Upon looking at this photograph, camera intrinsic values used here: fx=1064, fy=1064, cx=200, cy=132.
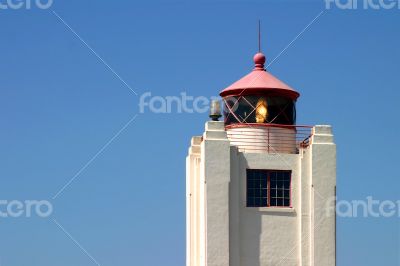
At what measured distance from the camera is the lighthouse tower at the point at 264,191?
119 ft

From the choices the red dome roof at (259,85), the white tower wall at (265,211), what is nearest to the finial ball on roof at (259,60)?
the red dome roof at (259,85)

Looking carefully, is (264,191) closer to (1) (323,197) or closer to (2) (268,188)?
(2) (268,188)

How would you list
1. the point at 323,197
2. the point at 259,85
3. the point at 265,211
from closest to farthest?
1. the point at 265,211
2. the point at 323,197
3. the point at 259,85

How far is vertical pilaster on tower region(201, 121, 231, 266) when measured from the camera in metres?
36.2

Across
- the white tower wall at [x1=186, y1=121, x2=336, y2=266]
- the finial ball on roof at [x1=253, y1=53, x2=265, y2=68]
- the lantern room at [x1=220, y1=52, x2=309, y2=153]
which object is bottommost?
the white tower wall at [x1=186, y1=121, x2=336, y2=266]

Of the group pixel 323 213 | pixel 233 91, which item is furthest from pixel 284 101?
pixel 323 213

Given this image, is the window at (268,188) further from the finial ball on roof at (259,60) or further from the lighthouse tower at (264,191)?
the finial ball on roof at (259,60)

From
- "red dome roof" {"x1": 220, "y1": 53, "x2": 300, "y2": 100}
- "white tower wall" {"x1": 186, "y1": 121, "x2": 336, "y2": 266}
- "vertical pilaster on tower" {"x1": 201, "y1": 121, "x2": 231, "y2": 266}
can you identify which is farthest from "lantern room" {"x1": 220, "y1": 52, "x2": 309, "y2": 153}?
"vertical pilaster on tower" {"x1": 201, "y1": 121, "x2": 231, "y2": 266}

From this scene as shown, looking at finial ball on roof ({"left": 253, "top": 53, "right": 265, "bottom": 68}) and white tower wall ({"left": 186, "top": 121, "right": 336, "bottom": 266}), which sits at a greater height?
finial ball on roof ({"left": 253, "top": 53, "right": 265, "bottom": 68})

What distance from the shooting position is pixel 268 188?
3728 centimetres

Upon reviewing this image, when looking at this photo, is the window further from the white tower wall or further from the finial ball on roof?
the finial ball on roof

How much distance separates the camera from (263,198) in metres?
37.3

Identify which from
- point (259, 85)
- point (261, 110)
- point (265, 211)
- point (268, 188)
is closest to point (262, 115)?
point (261, 110)

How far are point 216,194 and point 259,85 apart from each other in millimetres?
4486
